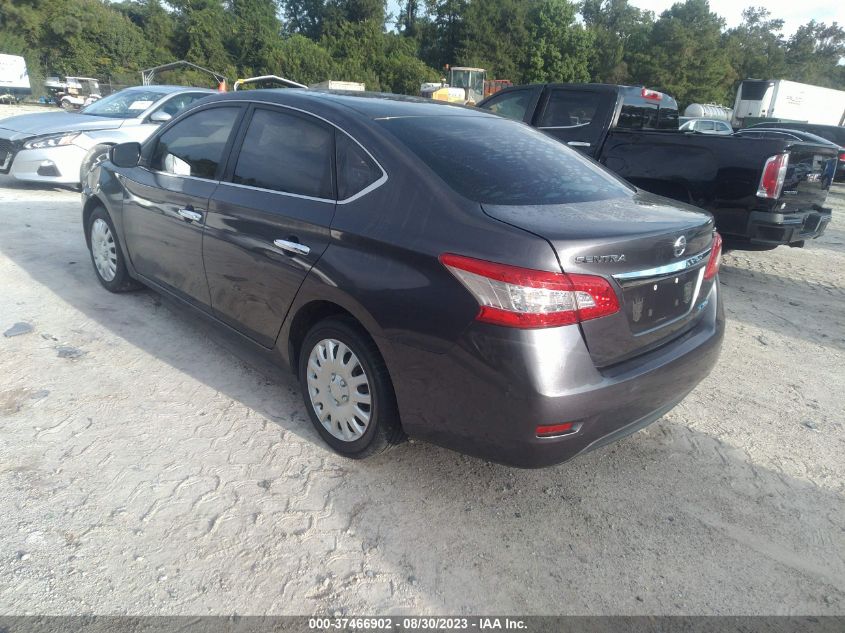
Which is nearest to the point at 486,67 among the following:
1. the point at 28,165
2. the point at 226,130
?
the point at 28,165

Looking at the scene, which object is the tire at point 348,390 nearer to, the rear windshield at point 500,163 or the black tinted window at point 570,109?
the rear windshield at point 500,163

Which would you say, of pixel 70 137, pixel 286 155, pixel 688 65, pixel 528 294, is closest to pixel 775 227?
pixel 528 294

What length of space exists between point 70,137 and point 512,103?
613cm

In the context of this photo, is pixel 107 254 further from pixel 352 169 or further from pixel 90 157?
pixel 90 157

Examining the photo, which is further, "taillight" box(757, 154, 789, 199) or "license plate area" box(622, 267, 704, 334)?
"taillight" box(757, 154, 789, 199)

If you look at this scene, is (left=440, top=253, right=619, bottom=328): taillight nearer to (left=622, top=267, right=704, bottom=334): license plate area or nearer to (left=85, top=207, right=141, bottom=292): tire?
(left=622, top=267, right=704, bottom=334): license plate area

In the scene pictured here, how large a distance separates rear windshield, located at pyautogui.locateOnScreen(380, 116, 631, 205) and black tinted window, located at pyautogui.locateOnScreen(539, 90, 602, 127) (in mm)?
3476

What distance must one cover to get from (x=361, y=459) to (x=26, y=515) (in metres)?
1.42

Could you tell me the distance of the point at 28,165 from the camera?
8438 millimetres

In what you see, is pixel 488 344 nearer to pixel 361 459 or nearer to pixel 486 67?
pixel 361 459

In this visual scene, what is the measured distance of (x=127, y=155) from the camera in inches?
172

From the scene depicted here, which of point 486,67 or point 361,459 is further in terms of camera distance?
point 486,67

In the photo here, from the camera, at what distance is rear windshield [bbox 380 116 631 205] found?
2.68 meters

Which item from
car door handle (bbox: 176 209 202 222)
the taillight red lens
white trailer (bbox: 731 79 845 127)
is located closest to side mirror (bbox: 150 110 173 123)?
car door handle (bbox: 176 209 202 222)
